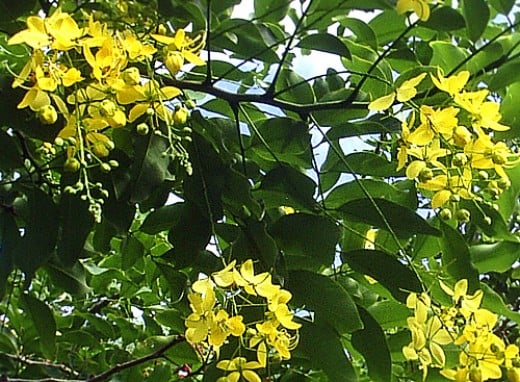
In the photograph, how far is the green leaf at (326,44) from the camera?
668mm

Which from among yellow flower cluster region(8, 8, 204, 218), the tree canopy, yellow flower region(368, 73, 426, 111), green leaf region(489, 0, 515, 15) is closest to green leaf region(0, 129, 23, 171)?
the tree canopy

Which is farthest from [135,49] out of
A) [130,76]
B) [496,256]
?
[496,256]

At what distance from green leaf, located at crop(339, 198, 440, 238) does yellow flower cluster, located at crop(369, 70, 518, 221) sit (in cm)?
5

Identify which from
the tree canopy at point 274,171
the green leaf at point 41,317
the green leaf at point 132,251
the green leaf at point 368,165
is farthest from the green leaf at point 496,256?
the green leaf at point 41,317

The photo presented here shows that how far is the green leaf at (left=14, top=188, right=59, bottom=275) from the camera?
2.21 feet

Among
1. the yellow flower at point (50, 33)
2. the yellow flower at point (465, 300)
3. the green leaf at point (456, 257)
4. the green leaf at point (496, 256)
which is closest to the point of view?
the yellow flower at point (50, 33)

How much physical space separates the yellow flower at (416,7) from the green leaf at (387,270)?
23cm

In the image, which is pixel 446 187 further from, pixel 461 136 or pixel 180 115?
pixel 180 115

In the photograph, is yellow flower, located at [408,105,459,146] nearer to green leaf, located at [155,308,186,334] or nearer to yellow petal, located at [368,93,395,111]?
yellow petal, located at [368,93,395,111]

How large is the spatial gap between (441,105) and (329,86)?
0.57ft

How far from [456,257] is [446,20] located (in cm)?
20

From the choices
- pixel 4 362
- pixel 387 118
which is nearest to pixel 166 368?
pixel 4 362

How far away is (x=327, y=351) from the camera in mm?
692

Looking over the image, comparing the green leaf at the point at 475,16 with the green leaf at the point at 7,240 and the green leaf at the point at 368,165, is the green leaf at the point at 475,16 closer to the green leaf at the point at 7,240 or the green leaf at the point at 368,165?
the green leaf at the point at 368,165
